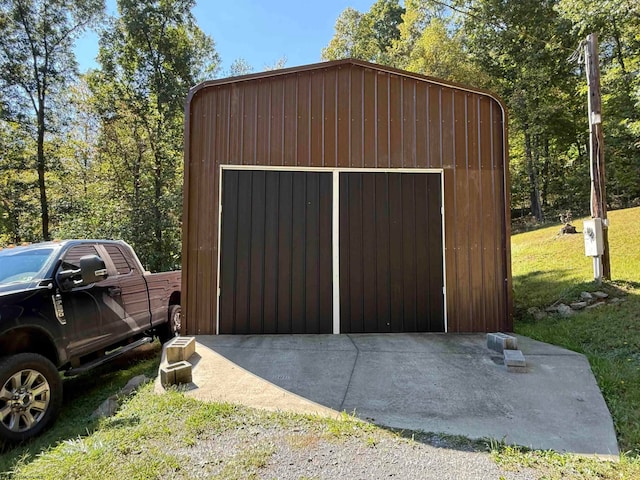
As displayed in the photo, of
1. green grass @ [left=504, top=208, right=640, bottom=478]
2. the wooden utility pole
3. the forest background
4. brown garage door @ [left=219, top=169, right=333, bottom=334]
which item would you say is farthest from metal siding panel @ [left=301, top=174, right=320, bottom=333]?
the forest background

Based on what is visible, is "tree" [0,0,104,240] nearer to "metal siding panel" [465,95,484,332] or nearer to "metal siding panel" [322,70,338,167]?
"metal siding panel" [322,70,338,167]

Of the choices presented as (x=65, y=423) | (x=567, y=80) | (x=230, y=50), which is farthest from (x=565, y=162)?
(x=65, y=423)

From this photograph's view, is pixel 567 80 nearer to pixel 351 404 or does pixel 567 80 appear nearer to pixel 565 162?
pixel 565 162

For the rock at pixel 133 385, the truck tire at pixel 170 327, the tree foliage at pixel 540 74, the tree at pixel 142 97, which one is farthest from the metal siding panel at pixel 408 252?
the tree foliage at pixel 540 74

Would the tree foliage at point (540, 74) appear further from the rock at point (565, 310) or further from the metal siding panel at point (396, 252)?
the metal siding panel at point (396, 252)

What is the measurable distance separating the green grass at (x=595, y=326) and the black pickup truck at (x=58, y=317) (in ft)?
10.9

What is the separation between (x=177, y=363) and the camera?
3564mm

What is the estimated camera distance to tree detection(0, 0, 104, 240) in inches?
514

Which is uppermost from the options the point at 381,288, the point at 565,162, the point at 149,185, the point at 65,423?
the point at 565,162

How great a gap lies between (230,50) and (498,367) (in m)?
18.2

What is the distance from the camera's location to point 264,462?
2.21 m

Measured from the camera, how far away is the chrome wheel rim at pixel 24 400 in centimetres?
264

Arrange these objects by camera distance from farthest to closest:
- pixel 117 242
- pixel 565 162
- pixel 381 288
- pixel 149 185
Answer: pixel 565 162, pixel 149 185, pixel 381 288, pixel 117 242

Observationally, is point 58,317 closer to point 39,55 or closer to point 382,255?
point 382,255
